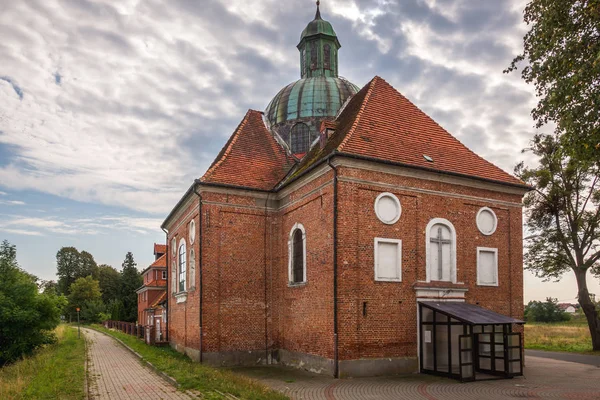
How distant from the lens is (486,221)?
18578 millimetres

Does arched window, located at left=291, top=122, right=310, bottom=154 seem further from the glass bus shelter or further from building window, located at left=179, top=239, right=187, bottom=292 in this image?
the glass bus shelter

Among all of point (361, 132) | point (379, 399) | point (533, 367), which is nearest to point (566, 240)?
point (533, 367)

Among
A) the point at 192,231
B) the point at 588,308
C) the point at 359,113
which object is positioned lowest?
the point at 588,308

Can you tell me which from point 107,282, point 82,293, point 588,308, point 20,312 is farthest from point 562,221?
point 107,282

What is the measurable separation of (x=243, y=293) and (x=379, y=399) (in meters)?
8.56

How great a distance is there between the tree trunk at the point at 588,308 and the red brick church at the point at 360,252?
10227mm

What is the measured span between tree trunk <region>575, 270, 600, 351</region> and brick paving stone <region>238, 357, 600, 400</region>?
36.0 ft

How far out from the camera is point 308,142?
23328 mm

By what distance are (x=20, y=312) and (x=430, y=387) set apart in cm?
1982

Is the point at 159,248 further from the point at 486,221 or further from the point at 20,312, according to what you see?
the point at 486,221

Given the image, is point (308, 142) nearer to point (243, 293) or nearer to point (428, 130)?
point (428, 130)

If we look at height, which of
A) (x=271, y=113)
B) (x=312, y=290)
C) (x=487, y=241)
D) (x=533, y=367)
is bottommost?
(x=533, y=367)

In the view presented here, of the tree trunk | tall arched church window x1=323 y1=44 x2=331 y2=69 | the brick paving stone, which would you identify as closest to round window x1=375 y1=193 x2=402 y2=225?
the brick paving stone

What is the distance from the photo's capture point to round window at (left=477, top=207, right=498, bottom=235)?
1842 cm
